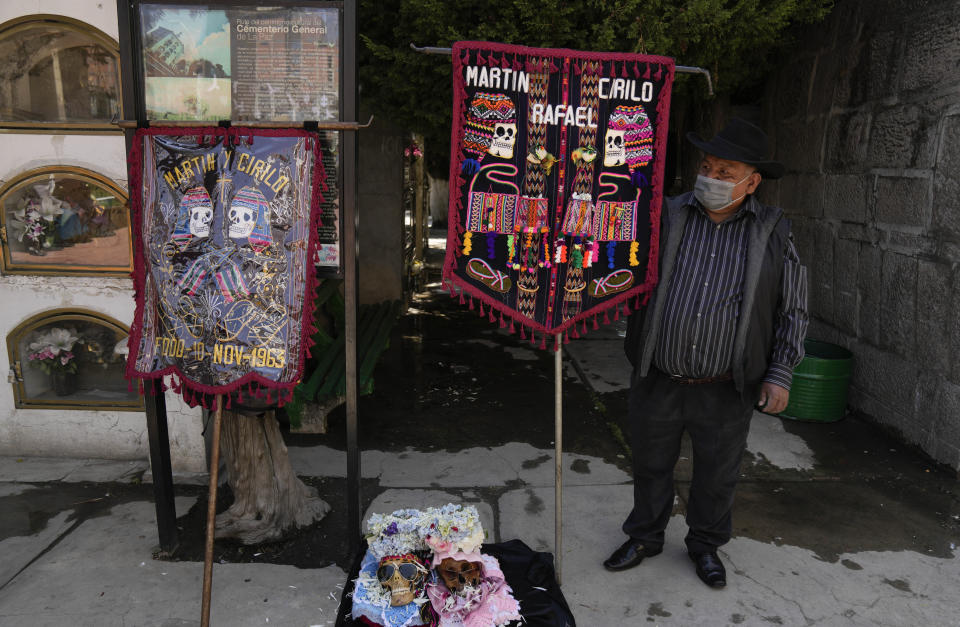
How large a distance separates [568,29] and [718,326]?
2.93 m

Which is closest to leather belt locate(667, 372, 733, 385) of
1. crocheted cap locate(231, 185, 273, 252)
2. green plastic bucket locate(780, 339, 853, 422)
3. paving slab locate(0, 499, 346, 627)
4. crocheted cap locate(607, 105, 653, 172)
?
crocheted cap locate(607, 105, 653, 172)

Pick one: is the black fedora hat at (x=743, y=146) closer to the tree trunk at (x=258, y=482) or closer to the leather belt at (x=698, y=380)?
the leather belt at (x=698, y=380)

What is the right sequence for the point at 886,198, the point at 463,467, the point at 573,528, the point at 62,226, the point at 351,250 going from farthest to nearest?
the point at 886,198 < the point at 463,467 < the point at 62,226 < the point at 573,528 < the point at 351,250

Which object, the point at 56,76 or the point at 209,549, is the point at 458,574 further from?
the point at 56,76

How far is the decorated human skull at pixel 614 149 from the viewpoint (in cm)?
314

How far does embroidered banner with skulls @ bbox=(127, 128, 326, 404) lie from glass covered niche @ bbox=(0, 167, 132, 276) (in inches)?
48.1

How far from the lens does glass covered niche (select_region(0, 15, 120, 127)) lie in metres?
4.03

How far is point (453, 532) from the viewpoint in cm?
284

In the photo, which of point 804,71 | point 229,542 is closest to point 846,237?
point 804,71

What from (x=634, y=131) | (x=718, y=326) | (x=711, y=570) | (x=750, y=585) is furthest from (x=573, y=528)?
(x=634, y=131)

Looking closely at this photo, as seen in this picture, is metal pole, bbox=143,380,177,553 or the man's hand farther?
metal pole, bbox=143,380,177,553

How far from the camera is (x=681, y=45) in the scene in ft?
16.9

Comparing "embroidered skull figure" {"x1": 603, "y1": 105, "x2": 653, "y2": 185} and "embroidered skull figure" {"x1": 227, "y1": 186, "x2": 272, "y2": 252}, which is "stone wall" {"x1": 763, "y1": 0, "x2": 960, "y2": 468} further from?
"embroidered skull figure" {"x1": 227, "y1": 186, "x2": 272, "y2": 252}

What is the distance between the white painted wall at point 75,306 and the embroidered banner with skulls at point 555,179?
230 cm
